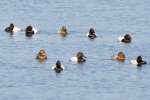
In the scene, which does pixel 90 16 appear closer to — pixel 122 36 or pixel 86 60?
pixel 122 36

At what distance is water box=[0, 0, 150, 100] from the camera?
274 ft

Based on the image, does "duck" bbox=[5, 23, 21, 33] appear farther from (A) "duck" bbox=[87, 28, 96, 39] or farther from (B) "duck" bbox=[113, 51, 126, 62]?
(B) "duck" bbox=[113, 51, 126, 62]

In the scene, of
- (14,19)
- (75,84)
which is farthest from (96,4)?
(75,84)

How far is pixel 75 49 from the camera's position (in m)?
99.8

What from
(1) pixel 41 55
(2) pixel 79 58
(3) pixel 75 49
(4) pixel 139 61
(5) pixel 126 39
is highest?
(5) pixel 126 39

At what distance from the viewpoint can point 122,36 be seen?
106250 mm

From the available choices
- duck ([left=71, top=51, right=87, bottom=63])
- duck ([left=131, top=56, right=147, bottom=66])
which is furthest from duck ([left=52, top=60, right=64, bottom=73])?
duck ([left=131, top=56, right=147, bottom=66])

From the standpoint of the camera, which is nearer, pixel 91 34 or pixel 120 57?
pixel 120 57

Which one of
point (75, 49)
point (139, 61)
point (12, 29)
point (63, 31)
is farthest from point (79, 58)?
point (12, 29)

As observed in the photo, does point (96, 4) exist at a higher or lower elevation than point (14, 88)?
higher

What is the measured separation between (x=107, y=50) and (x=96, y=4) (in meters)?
32.3

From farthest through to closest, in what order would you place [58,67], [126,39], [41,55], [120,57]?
[126,39] → [120,57] → [41,55] → [58,67]

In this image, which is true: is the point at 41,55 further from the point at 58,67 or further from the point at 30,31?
the point at 30,31

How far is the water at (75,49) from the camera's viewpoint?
83.5 meters
